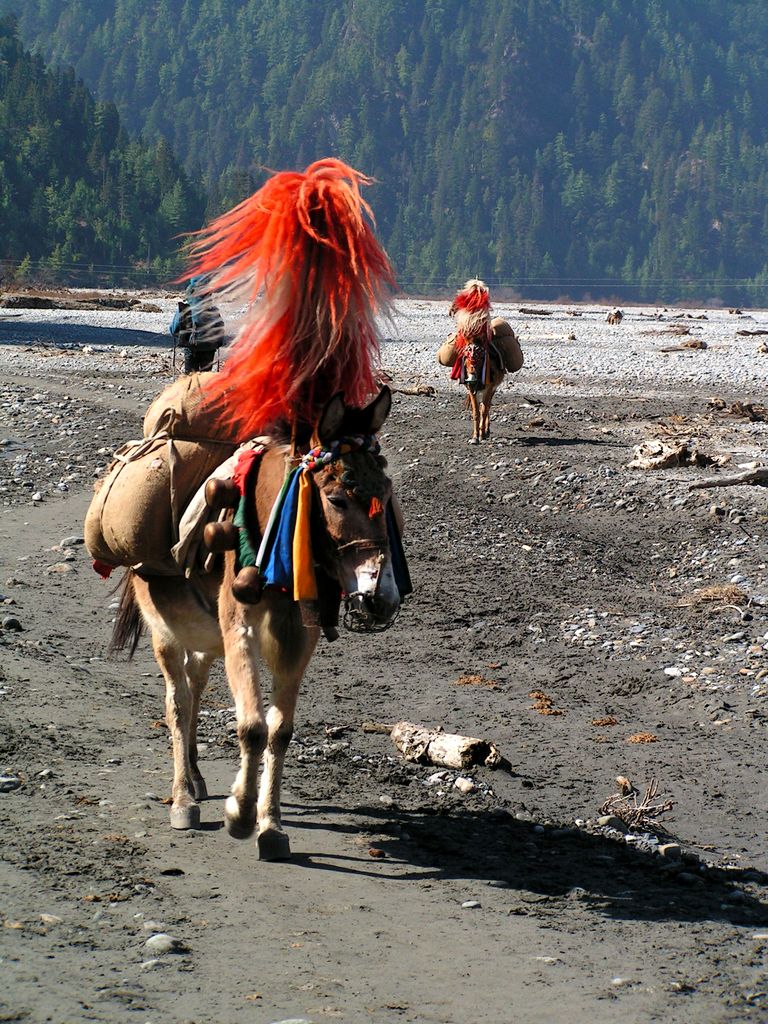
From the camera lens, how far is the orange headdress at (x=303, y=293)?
20.2ft

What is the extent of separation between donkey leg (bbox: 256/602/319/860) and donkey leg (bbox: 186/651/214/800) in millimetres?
835

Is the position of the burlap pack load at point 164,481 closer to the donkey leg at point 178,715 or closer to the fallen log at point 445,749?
the donkey leg at point 178,715

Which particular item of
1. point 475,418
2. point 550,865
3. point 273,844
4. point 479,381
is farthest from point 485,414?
point 273,844

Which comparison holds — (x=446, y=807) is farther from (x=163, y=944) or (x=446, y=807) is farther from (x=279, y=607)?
(x=163, y=944)

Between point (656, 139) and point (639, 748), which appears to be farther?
point (656, 139)

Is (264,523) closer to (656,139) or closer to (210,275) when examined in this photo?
(210,275)

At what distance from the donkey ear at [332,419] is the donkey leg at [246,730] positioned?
0.93 m

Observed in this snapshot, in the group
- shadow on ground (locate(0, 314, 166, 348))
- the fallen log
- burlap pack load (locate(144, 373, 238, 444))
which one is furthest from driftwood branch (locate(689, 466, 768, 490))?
shadow on ground (locate(0, 314, 166, 348))

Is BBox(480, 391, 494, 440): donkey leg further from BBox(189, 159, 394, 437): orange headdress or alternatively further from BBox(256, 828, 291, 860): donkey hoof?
BBox(256, 828, 291, 860): donkey hoof

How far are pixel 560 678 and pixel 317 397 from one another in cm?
408

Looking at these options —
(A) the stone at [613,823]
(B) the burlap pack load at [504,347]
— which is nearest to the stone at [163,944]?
(A) the stone at [613,823]

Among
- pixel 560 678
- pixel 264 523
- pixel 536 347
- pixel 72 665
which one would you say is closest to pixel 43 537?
pixel 72 665

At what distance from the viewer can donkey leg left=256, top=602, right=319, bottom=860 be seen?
6.24m

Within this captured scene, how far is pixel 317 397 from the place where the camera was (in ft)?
20.6
